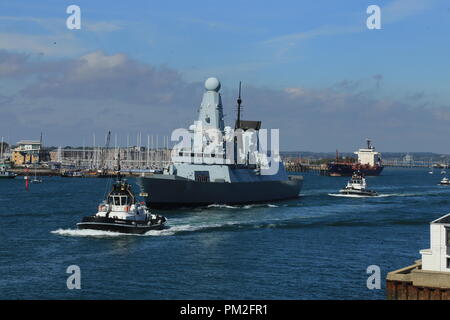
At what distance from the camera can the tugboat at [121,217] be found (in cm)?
5181

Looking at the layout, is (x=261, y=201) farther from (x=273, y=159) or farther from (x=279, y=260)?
(x=279, y=260)

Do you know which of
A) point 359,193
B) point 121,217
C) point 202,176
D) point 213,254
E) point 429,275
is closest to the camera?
point 429,275

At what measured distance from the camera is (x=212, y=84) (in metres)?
89.6

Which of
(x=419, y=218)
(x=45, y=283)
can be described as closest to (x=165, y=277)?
(x=45, y=283)

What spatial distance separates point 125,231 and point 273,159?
1868 inches

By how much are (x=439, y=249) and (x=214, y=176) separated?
52.3m

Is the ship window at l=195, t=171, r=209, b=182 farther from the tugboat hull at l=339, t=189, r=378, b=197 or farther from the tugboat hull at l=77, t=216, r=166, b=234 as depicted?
the tugboat hull at l=339, t=189, r=378, b=197

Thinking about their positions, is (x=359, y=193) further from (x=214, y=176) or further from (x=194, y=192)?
(x=194, y=192)

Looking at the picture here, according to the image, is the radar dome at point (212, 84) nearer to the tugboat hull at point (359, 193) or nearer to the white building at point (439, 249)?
the tugboat hull at point (359, 193)

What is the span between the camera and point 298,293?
3344cm
